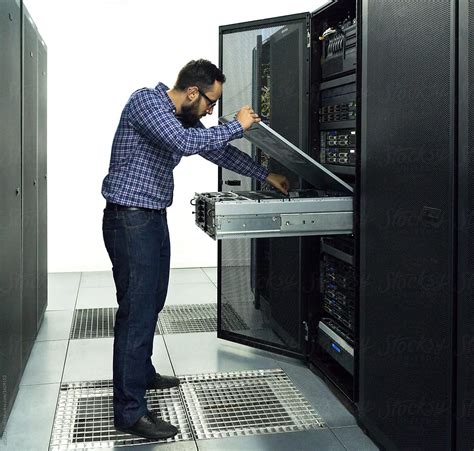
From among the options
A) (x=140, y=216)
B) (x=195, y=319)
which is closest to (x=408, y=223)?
(x=140, y=216)

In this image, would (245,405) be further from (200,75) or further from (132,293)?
(200,75)

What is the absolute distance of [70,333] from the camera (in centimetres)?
415

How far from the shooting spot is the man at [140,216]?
8.36ft

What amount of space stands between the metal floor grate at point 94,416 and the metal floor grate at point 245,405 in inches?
2.8

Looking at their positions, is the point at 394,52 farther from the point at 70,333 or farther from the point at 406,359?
the point at 70,333

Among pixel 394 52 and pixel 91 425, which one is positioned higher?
pixel 394 52

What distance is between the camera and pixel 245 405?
→ 9.68 ft

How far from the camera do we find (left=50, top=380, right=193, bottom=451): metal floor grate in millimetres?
2594

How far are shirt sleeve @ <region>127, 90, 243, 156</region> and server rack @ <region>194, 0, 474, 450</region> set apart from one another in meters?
0.56

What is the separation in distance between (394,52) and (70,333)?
2814mm

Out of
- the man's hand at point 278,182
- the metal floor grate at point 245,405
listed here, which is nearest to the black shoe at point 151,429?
the metal floor grate at point 245,405

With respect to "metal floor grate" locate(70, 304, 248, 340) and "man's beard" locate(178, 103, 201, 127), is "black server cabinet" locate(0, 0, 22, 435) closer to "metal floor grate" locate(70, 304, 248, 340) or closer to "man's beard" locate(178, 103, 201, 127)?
"man's beard" locate(178, 103, 201, 127)

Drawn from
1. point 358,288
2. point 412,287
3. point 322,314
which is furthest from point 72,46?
point 412,287

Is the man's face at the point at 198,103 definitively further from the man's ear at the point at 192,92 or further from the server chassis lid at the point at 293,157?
the server chassis lid at the point at 293,157
